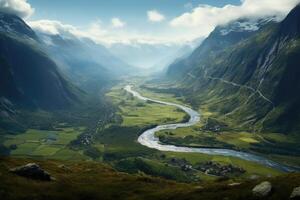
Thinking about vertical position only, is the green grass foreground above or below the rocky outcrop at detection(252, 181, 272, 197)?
below

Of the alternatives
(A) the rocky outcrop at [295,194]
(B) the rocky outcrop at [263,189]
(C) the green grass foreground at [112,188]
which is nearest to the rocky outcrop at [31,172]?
(C) the green grass foreground at [112,188]

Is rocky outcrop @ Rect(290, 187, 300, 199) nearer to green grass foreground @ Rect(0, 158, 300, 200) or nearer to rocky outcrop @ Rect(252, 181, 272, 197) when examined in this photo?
green grass foreground @ Rect(0, 158, 300, 200)

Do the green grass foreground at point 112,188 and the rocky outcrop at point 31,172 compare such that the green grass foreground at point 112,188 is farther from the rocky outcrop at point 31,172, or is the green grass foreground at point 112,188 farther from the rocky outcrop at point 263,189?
the rocky outcrop at point 31,172

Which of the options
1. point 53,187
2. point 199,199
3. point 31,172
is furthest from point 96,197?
point 199,199

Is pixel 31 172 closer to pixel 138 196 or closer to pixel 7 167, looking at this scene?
pixel 7 167

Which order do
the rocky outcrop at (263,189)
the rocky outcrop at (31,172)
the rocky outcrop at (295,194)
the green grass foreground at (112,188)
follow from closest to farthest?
the rocky outcrop at (295,194) < the rocky outcrop at (263,189) < the green grass foreground at (112,188) < the rocky outcrop at (31,172)

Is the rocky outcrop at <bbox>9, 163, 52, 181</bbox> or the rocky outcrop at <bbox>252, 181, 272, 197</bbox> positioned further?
the rocky outcrop at <bbox>9, 163, 52, 181</bbox>

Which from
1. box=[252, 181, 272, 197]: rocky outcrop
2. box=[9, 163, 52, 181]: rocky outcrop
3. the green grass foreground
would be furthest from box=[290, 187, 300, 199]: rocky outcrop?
box=[9, 163, 52, 181]: rocky outcrop

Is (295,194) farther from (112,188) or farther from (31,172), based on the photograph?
(31,172)

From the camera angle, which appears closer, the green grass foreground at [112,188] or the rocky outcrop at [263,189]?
the rocky outcrop at [263,189]
